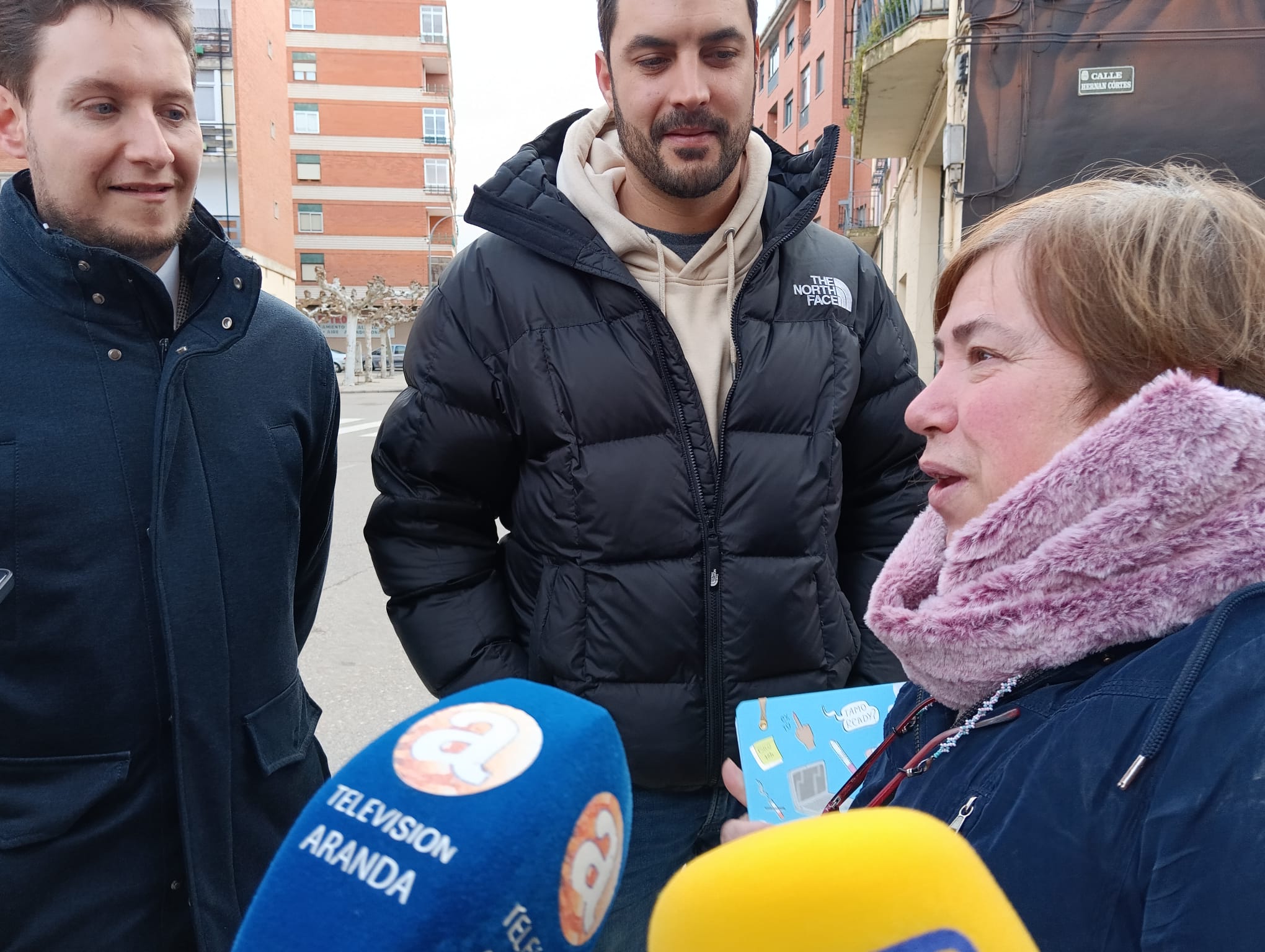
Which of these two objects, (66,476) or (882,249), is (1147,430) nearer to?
(66,476)

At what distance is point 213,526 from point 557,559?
645 mm

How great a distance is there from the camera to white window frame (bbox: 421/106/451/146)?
51.9m

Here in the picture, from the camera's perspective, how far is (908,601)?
4.25 feet

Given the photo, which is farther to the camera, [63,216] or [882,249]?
[882,249]

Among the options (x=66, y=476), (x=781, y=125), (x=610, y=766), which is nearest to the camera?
(x=610, y=766)

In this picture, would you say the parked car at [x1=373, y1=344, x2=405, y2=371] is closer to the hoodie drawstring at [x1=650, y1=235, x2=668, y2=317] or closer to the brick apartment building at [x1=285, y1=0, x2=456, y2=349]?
the brick apartment building at [x1=285, y1=0, x2=456, y2=349]

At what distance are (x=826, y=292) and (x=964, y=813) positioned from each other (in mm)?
1312

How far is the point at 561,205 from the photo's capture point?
1970mm

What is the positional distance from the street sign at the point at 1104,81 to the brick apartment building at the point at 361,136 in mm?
45363

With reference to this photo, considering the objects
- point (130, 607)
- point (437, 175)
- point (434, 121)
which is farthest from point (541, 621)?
point (434, 121)

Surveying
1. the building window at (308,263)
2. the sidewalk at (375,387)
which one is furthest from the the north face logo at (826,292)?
the building window at (308,263)

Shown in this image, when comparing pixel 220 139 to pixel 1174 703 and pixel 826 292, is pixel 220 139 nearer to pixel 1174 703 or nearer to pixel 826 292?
pixel 826 292

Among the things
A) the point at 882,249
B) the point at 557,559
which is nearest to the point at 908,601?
the point at 557,559

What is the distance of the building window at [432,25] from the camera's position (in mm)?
51344
